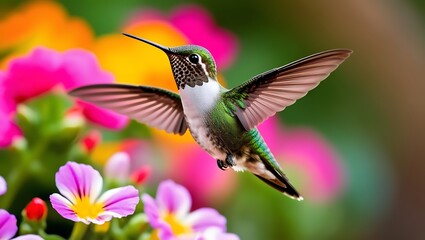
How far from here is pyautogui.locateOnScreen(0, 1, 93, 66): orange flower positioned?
492 millimetres

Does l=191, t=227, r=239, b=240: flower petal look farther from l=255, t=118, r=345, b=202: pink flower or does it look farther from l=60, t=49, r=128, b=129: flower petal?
l=255, t=118, r=345, b=202: pink flower

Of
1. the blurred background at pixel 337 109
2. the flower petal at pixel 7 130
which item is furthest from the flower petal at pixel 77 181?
the blurred background at pixel 337 109

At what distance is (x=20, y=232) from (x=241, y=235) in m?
0.33

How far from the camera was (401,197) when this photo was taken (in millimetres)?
1072

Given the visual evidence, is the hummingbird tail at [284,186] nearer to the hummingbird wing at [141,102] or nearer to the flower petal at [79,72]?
the hummingbird wing at [141,102]

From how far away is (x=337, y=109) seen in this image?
925mm

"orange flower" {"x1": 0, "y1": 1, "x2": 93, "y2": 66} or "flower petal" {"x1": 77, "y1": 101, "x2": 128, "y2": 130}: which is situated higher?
"flower petal" {"x1": 77, "y1": 101, "x2": 128, "y2": 130}

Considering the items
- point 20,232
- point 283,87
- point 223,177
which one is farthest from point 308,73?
point 223,177

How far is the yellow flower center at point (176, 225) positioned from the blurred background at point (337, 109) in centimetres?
31

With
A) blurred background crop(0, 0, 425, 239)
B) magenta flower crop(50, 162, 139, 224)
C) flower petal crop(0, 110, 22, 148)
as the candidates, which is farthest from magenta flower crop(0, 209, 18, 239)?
blurred background crop(0, 0, 425, 239)

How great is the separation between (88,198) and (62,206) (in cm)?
2

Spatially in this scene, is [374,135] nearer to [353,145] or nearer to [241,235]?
[353,145]

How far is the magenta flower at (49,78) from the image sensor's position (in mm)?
344

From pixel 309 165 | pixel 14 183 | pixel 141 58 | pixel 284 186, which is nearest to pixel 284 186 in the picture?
pixel 284 186
